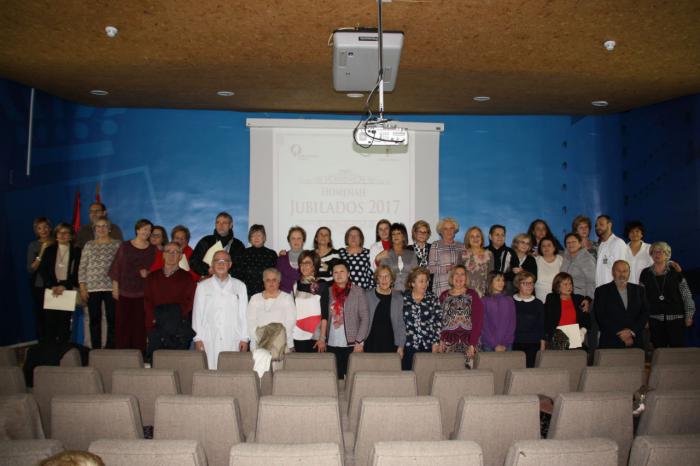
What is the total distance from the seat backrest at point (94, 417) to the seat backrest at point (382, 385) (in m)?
1.20

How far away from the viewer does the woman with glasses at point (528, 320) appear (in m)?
5.58

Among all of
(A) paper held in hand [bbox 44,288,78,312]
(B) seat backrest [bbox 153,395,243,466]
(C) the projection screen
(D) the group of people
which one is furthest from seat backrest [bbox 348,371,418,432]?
(C) the projection screen

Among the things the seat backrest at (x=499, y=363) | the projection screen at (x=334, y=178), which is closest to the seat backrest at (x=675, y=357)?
the seat backrest at (x=499, y=363)

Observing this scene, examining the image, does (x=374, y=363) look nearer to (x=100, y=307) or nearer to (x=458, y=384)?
(x=458, y=384)

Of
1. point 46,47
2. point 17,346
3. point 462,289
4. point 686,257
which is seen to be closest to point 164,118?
point 46,47

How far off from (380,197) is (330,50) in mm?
3183

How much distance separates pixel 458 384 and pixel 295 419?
1107 millimetres

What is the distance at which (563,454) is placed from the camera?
7.23ft

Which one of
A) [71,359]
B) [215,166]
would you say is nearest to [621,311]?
[71,359]

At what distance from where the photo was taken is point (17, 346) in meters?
7.16

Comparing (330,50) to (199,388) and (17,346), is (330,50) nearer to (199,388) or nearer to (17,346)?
(199,388)

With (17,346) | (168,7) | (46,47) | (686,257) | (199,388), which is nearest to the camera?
(199,388)

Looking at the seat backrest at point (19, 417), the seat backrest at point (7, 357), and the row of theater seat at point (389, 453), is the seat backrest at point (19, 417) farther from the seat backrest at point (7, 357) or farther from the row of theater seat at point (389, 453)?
the seat backrest at point (7, 357)

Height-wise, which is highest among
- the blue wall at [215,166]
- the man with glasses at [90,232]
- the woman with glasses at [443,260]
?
the blue wall at [215,166]
